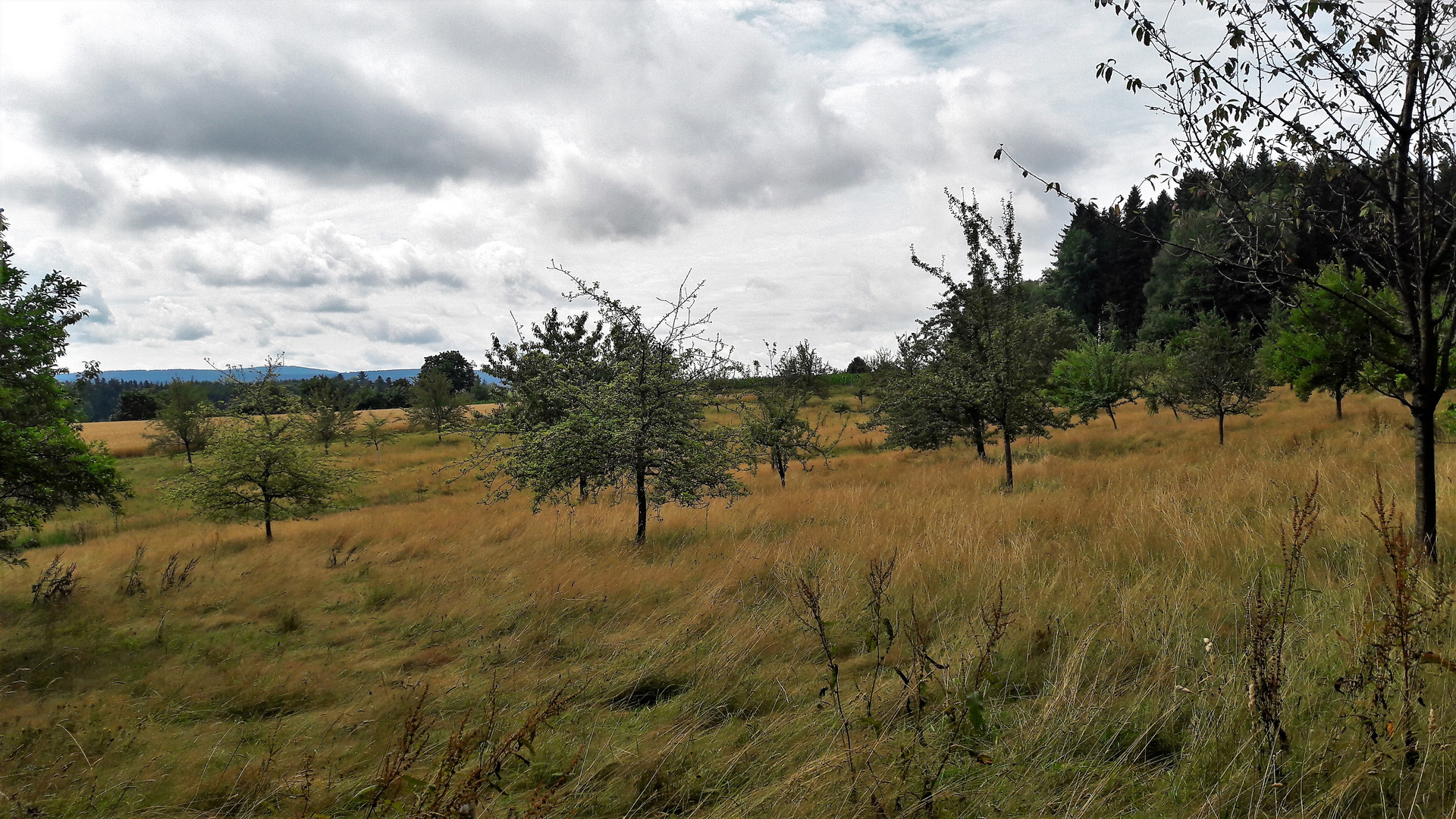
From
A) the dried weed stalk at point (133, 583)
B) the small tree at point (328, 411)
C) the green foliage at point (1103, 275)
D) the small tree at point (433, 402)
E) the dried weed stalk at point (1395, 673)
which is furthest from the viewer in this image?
the green foliage at point (1103, 275)

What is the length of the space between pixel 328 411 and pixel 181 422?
6.64m

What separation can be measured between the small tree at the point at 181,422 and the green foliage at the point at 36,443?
23.1 m

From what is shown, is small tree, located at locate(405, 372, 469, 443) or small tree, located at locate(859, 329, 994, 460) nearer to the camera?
small tree, located at locate(859, 329, 994, 460)

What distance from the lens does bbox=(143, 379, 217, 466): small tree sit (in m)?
31.1

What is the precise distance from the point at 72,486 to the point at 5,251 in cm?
725

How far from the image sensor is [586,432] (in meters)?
9.06

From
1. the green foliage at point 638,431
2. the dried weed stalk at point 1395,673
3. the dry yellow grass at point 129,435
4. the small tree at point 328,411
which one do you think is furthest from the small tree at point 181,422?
the dried weed stalk at point 1395,673

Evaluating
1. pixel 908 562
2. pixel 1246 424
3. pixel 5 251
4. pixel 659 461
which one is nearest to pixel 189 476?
pixel 5 251

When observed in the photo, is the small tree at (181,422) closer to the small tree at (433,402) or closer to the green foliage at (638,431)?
the small tree at (433,402)

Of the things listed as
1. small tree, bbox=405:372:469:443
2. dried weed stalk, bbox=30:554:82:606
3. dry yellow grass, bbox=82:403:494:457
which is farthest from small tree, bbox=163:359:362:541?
small tree, bbox=405:372:469:443

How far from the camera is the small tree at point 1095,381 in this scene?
105 feet

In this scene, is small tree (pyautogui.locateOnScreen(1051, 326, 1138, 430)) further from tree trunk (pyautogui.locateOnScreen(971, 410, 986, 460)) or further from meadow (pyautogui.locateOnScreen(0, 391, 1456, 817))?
meadow (pyautogui.locateOnScreen(0, 391, 1456, 817))

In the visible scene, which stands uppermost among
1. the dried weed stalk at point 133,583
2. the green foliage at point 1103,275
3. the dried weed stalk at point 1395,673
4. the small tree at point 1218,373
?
the green foliage at point 1103,275

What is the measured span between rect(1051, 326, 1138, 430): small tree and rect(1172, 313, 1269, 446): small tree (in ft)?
21.6
